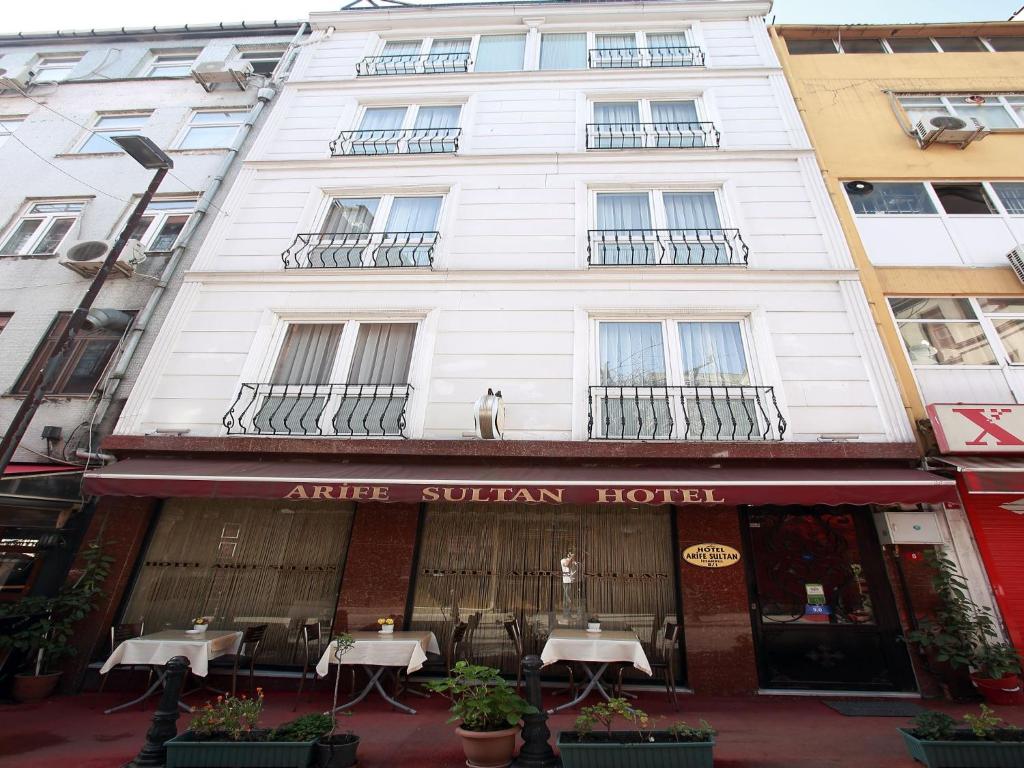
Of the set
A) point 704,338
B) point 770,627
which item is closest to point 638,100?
point 704,338

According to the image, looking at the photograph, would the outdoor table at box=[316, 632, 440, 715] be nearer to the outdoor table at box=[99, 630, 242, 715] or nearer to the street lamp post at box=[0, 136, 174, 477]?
the outdoor table at box=[99, 630, 242, 715]

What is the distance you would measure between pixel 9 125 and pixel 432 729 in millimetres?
17555

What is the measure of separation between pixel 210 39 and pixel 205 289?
10686 mm

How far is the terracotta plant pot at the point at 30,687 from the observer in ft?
19.8

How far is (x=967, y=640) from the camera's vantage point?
18.8 ft

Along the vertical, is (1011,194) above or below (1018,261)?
above

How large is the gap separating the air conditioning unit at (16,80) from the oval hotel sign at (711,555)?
19801 mm

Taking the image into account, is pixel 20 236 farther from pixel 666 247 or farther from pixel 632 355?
pixel 666 247

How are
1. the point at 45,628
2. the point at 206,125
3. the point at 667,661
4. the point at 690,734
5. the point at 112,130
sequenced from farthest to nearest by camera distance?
the point at 112,130 < the point at 206,125 < the point at 45,628 < the point at 667,661 < the point at 690,734

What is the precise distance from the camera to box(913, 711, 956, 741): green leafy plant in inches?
153

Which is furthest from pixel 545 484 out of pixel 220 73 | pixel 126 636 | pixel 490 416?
pixel 220 73

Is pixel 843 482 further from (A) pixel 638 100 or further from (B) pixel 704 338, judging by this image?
(A) pixel 638 100

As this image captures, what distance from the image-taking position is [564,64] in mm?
12023

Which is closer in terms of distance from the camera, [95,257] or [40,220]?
[95,257]
